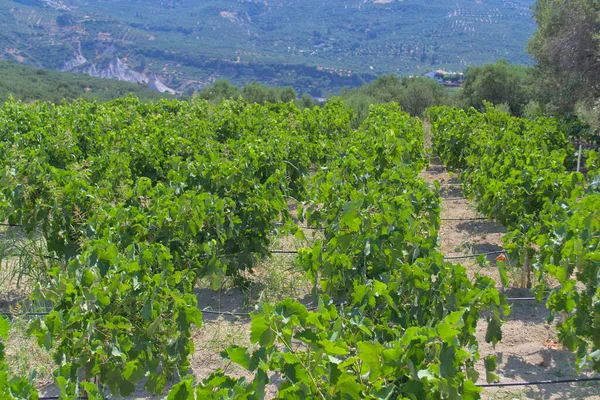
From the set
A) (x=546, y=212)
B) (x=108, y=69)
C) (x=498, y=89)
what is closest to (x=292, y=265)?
(x=546, y=212)

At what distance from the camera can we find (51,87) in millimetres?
43125

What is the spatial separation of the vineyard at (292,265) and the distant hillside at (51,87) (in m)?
24.6

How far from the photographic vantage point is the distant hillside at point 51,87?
119ft

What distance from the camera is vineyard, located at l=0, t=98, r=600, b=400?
108 inches

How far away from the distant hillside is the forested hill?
4774 centimetres

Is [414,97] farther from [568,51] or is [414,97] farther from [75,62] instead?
[75,62]

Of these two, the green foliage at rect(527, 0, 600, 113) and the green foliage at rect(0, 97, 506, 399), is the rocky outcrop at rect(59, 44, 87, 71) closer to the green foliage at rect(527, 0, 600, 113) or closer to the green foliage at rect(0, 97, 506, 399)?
the green foliage at rect(527, 0, 600, 113)

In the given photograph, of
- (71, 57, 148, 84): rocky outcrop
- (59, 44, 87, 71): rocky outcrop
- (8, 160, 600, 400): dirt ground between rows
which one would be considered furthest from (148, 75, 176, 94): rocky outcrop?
(8, 160, 600, 400): dirt ground between rows

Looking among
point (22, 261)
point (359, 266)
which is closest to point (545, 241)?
point (359, 266)

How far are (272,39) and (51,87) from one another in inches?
4665

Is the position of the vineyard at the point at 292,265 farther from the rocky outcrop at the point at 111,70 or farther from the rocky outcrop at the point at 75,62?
the rocky outcrop at the point at 75,62

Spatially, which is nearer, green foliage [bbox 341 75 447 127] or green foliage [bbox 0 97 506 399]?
green foliage [bbox 0 97 506 399]

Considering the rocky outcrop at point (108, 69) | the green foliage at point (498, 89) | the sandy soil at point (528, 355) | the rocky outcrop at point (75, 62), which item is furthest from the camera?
the rocky outcrop at point (75, 62)

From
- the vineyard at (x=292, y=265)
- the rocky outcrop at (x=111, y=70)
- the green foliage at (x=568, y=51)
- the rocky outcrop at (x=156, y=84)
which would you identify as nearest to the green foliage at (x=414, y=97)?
the green foliage at (x=568, y=51)
